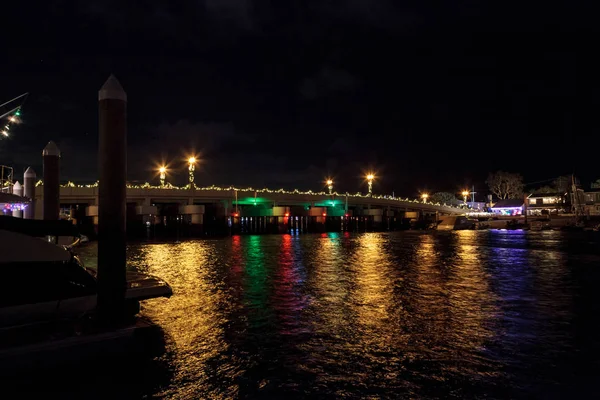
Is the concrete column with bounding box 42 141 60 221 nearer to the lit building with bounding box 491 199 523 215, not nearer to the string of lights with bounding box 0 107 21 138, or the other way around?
the string of lights with bounding box 0 107 21 138

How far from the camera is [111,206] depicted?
984cm

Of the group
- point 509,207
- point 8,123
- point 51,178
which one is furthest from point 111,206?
point 509,207

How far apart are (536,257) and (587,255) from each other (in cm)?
445

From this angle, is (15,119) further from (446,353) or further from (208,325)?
(446,353)

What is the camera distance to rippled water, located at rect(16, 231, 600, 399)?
25.0 feet

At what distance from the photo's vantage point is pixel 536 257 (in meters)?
28.9

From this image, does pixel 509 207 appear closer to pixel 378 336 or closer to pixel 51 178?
pixel 51 178

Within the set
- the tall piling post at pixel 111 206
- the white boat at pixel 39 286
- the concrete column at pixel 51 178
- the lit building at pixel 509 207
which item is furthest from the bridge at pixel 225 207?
the tall piling post at pixel 111 206

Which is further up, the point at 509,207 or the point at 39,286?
the point at 509,207

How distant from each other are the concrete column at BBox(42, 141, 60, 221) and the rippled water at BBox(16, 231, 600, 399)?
8.22m

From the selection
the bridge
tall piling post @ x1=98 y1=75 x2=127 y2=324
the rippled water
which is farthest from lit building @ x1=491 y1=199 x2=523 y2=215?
Answer: tall piling post @ x1=98 y1=75 x2=127 y2=324

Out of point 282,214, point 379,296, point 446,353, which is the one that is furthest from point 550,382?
point 282,214

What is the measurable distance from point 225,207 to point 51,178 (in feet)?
194

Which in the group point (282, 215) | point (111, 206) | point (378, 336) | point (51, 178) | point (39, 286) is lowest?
point (378, 336)
